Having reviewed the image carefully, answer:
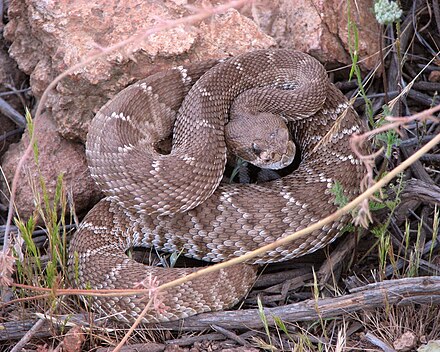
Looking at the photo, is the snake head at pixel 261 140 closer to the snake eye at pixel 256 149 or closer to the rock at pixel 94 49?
the snake eye at pixel 256 149

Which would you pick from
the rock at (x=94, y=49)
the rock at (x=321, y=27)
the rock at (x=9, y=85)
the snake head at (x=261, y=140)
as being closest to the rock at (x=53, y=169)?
the rock at (x=94, y=49)

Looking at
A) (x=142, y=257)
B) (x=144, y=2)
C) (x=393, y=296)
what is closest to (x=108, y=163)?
(x=142, y=257)

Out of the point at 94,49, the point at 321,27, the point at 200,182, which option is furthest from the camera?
the point at 321,27

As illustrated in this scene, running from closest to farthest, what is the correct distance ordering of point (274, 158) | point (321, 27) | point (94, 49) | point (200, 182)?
1. point (200, 182)
2. point (274, 158)
3. point (94, 49)
4. point (321, 27)

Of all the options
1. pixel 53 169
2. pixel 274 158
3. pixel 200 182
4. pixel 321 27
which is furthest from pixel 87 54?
pixel 321 27

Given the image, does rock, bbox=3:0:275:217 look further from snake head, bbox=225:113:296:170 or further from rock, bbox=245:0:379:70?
snake head, bbox=225:113:296:170

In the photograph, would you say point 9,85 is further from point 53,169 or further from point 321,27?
point 321,27
